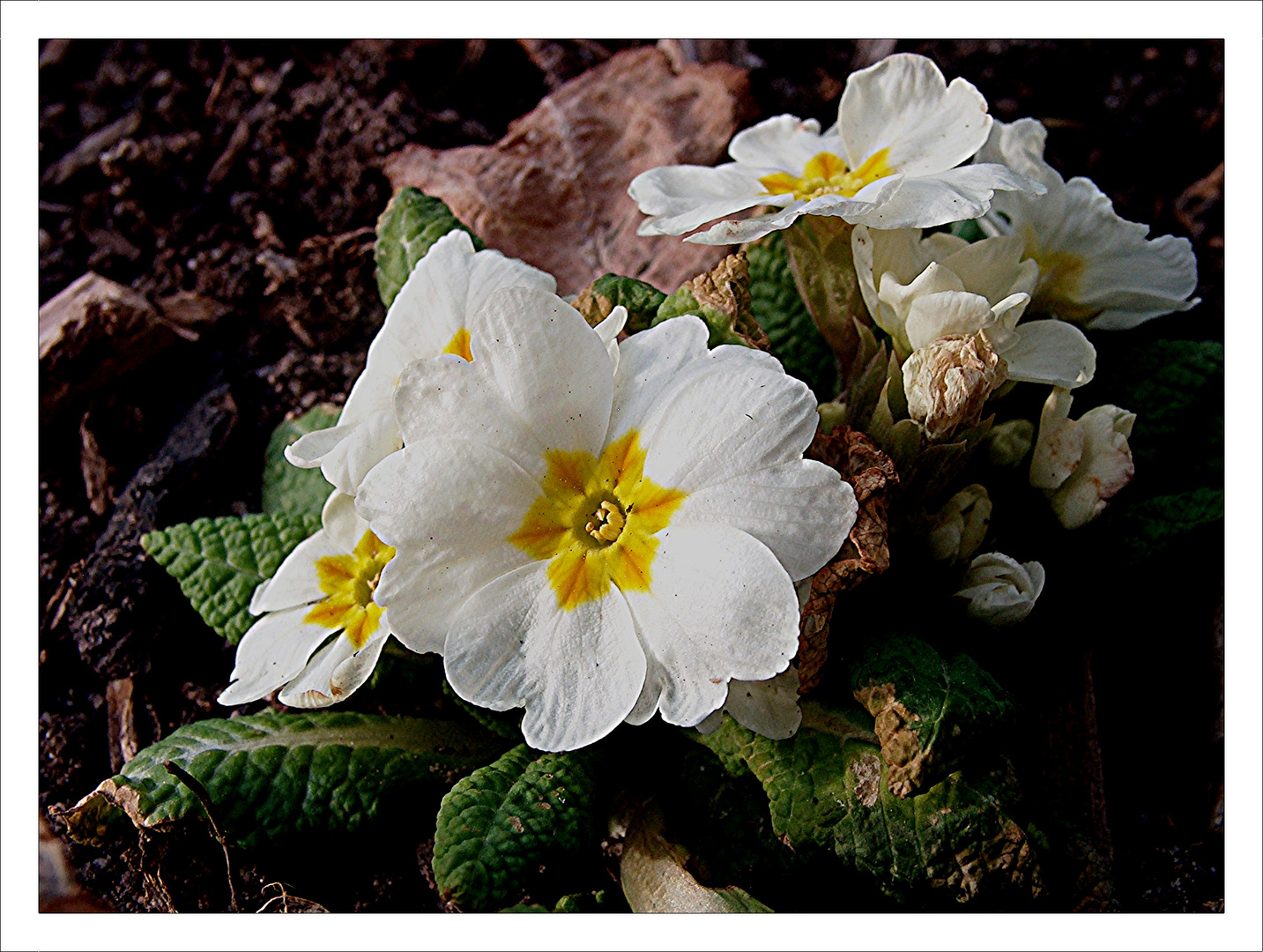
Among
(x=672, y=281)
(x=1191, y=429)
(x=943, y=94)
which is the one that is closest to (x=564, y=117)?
(x=672, y=281)

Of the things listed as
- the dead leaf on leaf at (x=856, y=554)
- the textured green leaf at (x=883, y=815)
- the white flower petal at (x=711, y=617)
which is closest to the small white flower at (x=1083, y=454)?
the dead leaf on leaf at (x=856, y=554)

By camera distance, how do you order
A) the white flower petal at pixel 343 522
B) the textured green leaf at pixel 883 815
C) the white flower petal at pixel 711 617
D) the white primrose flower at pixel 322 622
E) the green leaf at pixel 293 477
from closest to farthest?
the white flower petal at pixel 711 617, the textured green leaf at pixel 883 815, the white primrose flower at pixel 322 622, the white flower petal at pixel 343 522, the green leaf at pixel 293 477

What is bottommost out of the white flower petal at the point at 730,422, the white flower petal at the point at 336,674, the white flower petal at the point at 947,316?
the white flower petal at the point at 336,674

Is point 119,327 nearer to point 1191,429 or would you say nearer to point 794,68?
point 794,68

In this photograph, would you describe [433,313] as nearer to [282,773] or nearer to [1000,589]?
[282,773]

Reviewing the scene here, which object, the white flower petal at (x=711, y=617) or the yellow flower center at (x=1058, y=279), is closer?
the white flower petal at (x=711, y=617)

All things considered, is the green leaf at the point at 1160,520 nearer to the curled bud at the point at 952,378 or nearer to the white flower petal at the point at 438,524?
the curled bud at the point at 952,378

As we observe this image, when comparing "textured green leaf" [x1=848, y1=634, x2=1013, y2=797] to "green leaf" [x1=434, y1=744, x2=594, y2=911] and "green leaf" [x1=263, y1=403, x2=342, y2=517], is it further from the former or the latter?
"green leaf" [x1=263, y1=403, x2=342, y2=517]

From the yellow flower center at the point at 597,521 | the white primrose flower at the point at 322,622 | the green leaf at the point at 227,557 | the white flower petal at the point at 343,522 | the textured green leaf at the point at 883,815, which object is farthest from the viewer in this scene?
the green leaf at the point at 227,557
